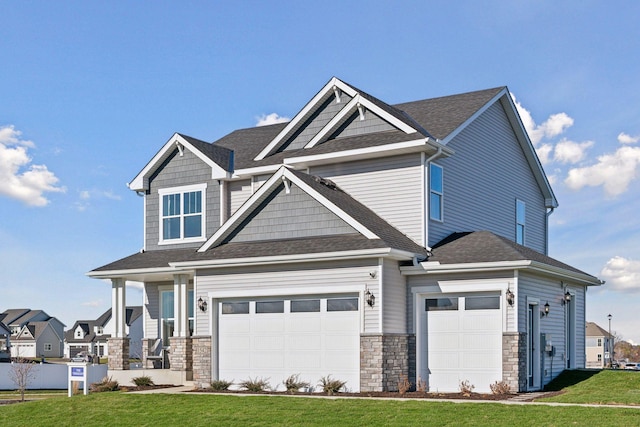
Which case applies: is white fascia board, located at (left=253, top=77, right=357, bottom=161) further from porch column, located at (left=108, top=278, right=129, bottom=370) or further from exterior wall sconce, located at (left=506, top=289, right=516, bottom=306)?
exterior wall sconce, located at (left=506, top=289, right=516, bottom=306)

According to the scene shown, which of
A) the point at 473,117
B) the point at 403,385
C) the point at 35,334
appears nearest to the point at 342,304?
the point at 403,385

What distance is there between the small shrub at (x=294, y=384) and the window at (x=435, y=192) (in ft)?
19.2

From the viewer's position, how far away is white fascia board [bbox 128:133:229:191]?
1057 inches

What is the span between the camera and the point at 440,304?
21.0 m

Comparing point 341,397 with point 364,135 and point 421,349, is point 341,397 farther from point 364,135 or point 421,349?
point 364,135

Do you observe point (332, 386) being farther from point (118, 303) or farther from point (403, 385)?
point (118, 303)

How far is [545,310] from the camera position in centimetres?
2212

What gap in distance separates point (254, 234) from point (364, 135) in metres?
4.51

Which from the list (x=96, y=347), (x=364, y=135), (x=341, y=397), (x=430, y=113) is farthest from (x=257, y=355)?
(x=96, y=347)

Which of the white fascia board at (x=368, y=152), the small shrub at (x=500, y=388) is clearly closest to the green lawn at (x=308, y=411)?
the small shrub at (x=500, y=388)

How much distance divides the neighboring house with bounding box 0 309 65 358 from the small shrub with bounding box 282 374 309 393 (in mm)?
87668

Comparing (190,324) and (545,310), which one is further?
(190,324)

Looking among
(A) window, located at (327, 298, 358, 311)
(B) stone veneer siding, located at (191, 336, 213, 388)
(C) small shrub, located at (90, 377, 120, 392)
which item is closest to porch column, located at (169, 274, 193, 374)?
(C) small shrub, located at (90, 377, 120, 392)

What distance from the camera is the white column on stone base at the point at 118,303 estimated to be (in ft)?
88.1
